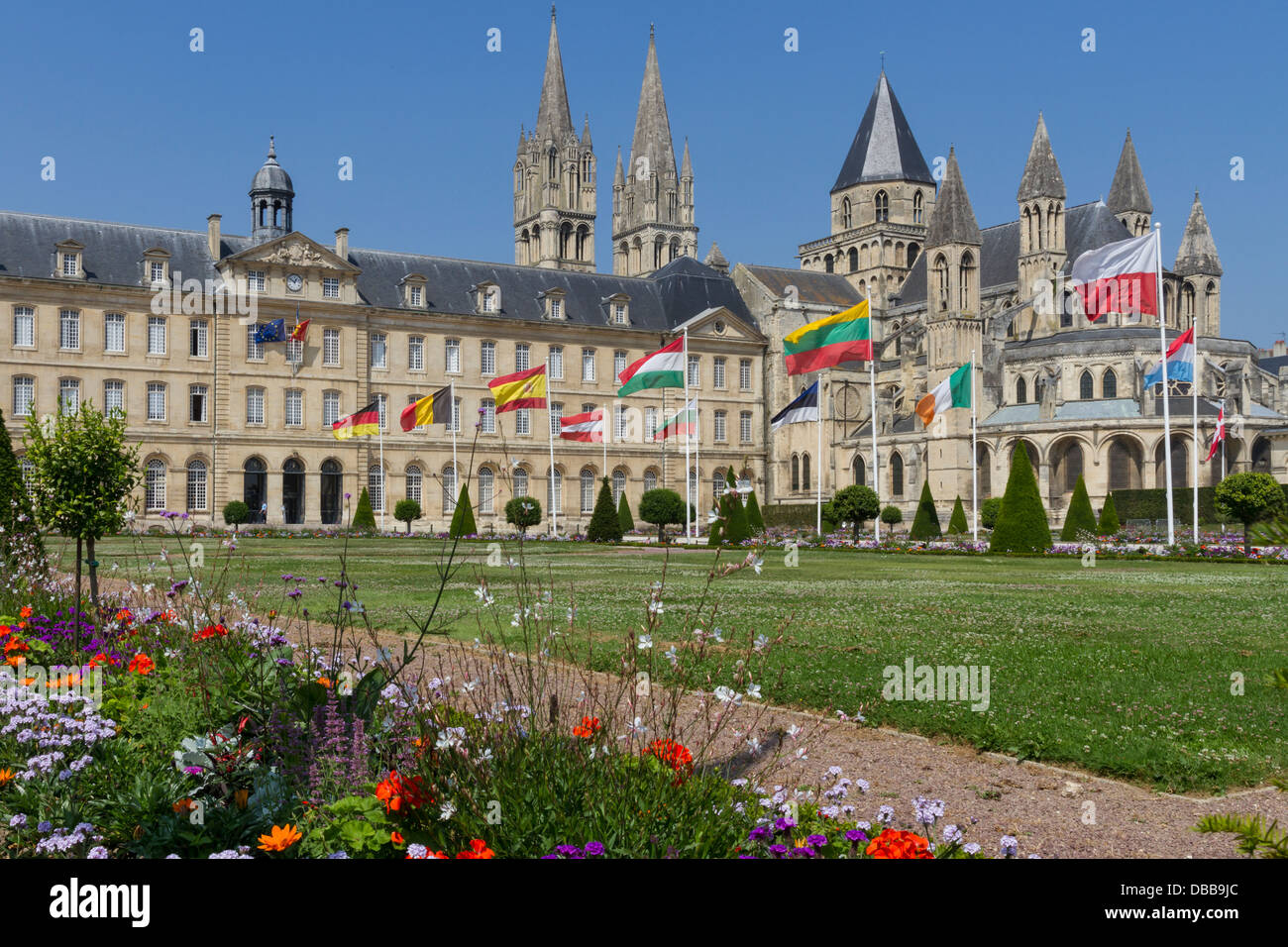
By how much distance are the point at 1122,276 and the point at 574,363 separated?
3257cm

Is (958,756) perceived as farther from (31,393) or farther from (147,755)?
(31,393)

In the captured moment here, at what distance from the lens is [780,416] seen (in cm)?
3441

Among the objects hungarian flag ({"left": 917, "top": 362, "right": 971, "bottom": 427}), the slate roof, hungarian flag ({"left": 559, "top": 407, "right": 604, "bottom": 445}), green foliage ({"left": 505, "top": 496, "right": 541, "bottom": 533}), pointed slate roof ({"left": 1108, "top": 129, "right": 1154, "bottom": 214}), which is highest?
pointed slate roof ({"left": 1108, "top": 129, "right": 1154, "bottom": 214})

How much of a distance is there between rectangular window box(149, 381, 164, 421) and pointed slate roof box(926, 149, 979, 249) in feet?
117

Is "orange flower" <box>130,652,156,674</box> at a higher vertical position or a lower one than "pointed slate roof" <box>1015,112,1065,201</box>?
lower

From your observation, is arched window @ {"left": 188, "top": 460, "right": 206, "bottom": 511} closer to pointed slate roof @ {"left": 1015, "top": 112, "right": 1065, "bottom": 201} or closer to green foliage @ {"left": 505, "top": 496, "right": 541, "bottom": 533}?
green foliage @ {"left": 505, "top": 496, "right": 541, "bottom": 533}

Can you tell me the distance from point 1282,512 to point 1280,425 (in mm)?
54759

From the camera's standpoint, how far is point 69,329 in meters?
46.3

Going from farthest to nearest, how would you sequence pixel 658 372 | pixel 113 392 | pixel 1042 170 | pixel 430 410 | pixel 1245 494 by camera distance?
pixel 1042 170 < pixel 113 392 < pixel 430 410 < pixel 658 372 < pixel 1245 494

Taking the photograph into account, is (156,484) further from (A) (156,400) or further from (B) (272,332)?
(B) (272,332)

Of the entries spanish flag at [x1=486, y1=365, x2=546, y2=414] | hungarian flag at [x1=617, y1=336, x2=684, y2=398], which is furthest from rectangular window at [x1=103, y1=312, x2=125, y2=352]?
hungarian flag at [x1=617, y1=336, x2=684, y2=398]

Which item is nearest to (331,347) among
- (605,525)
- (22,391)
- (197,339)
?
(197,339)

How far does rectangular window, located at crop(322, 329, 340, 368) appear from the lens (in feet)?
167

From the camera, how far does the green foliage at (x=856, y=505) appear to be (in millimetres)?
34531
